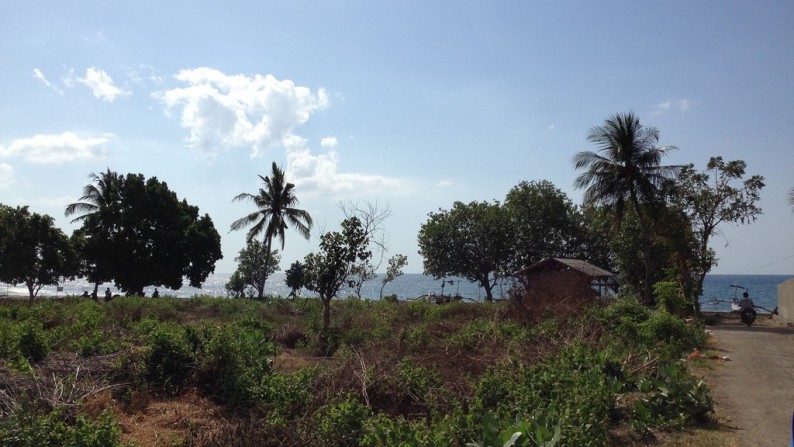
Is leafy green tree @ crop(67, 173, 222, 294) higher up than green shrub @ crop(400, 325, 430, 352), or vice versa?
leafy green tree @ crop(67, 173, 222, 294)

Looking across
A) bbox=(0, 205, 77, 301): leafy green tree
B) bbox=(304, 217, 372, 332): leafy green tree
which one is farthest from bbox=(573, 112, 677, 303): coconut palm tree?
bbox=(0, 205, 77, 301): leafy green tree

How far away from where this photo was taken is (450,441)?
605 cm

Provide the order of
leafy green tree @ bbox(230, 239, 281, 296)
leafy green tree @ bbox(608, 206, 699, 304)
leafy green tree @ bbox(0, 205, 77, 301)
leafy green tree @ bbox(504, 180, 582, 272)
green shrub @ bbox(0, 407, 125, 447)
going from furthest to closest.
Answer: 1. leafy green tree @ bbox(230, 239, 281, 296)
2. leafy green tree @ bbox(504, 180, 582, 272)
3. leafy green tree @ bbox(0, 205, 77, 301)
4. leafy green tree @ bbox(608, 206, 699, 304)
5. green shrub @ bbox(0, 407, 125, 447)

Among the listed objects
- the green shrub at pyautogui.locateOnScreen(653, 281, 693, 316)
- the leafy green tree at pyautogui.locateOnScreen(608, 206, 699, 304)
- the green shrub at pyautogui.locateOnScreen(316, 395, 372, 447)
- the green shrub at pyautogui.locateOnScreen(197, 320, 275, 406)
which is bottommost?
the green shrub at pyautogui.locateOnScreen(316, 395, 372, 447)

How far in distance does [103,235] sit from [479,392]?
36.6 m

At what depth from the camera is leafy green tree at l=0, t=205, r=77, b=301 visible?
112 ft

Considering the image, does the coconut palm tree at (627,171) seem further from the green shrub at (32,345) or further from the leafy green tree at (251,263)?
the leafy green tree at (251,263)

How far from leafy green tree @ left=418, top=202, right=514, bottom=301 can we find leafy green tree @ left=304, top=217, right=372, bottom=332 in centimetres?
2708

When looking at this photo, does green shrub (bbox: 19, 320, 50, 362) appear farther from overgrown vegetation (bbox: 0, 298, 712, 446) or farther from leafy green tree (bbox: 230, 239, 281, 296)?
leafy green tree (bbox: 230, 239, 281, 296)

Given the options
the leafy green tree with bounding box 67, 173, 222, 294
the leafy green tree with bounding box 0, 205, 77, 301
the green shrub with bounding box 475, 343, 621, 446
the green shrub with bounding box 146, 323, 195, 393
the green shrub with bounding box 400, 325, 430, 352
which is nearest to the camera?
the green shrub with bounding box 475, 343, 621, 446

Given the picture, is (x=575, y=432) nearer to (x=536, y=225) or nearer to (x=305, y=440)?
(x=305, y=440)

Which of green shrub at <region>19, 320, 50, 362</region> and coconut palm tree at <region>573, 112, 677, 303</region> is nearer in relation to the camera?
green shrub at <region>19, 320, 50, 362</region>

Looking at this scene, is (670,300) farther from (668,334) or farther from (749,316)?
(668,334)

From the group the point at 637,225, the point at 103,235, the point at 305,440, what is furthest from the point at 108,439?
the point at 103,235
